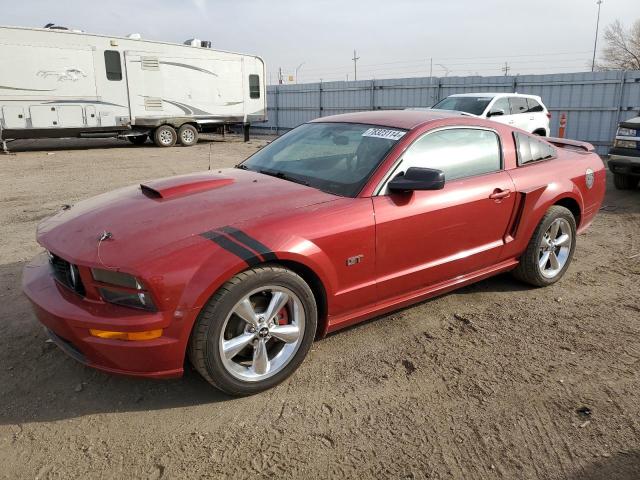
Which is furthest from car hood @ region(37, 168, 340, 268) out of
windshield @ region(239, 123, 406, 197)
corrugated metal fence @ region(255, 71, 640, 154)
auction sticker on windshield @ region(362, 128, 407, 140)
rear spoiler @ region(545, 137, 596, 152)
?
corrugated metal fence @ region(255, 71, 640, 154)

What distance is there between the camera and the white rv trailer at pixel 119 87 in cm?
1345

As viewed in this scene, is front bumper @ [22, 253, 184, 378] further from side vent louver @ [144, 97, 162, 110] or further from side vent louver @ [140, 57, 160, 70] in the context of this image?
side vent louver @ [140, 57, 160, 70]

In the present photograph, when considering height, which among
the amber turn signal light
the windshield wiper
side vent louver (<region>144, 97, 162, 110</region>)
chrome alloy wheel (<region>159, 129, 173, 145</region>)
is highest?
side vent louver (<region>144, 97, 162, 110</region>)

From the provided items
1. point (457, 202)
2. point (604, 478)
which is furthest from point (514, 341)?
point (604, 478)

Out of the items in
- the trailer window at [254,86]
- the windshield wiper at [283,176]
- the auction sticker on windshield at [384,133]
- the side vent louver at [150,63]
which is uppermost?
Answer: the side vent louver at [150,63]

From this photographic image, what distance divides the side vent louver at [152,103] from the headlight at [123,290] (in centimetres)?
1452

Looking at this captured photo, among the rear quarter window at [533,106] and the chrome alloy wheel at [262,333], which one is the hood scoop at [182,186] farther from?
the rear quarter window at [533,106]

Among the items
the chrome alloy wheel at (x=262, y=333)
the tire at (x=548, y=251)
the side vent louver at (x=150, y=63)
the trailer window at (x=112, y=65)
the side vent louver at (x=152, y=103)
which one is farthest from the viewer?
the side vent louver at (x=152, y=103)

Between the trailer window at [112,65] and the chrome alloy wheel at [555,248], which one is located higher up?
the trailer window at [112,65]

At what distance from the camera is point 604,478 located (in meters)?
2.26

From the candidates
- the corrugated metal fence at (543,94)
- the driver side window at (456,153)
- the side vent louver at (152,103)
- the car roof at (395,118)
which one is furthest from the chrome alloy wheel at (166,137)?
the driver side window at (456,153)

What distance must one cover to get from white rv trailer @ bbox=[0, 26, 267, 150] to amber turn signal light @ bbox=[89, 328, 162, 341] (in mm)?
13654

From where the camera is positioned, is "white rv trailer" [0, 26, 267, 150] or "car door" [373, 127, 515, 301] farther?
"white rv trailer" [0, 26, 267, 150]

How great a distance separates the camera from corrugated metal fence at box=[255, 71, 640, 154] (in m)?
14.0
